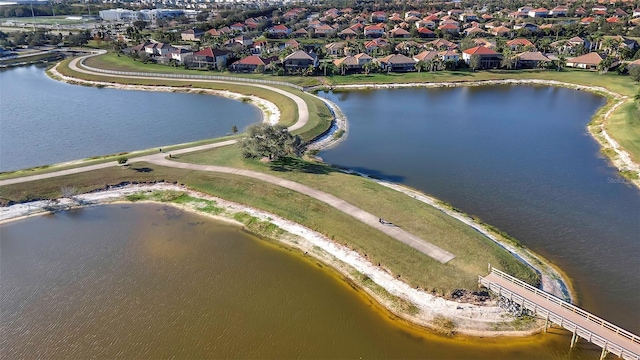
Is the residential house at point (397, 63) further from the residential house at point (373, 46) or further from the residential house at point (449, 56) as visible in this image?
the residential house at point (373, 46)

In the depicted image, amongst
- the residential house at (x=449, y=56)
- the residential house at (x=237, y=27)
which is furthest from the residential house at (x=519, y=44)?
the residential house at (x=237, y=27)

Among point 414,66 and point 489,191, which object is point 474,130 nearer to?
point 489,191

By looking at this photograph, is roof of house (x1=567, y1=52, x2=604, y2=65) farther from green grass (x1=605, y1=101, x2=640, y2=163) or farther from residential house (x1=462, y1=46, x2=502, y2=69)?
green grass (x1=605, y1=101, x2=640, y2=163)

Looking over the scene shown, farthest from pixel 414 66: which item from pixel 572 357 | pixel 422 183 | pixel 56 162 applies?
pixel 572 357

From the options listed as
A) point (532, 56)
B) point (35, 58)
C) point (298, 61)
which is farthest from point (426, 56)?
point (35, 58)

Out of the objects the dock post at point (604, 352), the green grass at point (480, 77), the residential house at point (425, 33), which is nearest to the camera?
the dock post at point (604, 352)

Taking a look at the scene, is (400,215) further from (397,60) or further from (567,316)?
(397,60)
